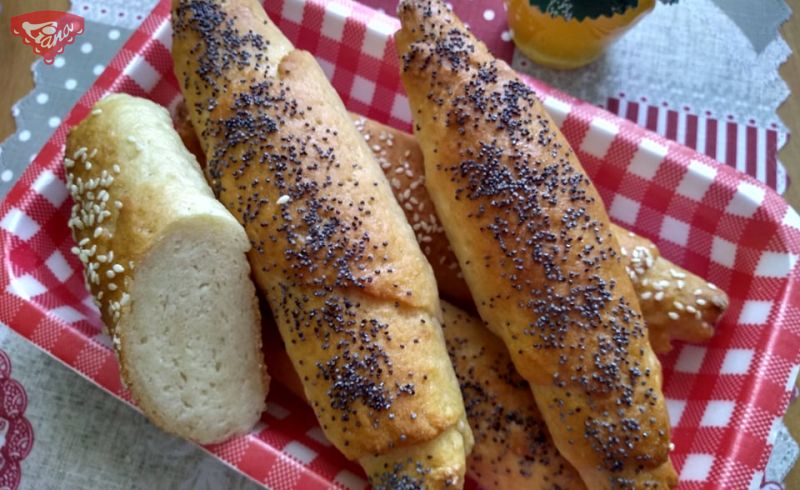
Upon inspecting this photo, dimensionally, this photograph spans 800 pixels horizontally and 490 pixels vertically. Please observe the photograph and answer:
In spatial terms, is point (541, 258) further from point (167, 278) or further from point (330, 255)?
point (167, 278)

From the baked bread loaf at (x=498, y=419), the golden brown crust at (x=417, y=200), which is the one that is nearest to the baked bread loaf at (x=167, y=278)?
the baked bread loaf at (x=498, y=419)

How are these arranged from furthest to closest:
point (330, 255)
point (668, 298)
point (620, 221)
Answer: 1. point (620, 221)
2. point (668, 298)
3. point (330, 255)

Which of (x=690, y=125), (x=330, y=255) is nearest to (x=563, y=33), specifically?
(x=690, y=125)

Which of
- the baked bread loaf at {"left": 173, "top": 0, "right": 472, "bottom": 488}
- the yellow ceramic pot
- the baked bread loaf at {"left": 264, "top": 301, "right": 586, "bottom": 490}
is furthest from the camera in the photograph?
the yellow ceramic pot

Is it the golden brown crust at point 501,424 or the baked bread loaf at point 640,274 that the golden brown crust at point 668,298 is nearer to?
the baked bread loaf at point 640,274

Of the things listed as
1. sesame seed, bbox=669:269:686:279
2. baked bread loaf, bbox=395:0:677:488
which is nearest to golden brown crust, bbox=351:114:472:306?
baked bread loaf, bbox=395:0:677:488

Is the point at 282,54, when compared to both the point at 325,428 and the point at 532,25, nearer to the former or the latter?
the point at 532,25
